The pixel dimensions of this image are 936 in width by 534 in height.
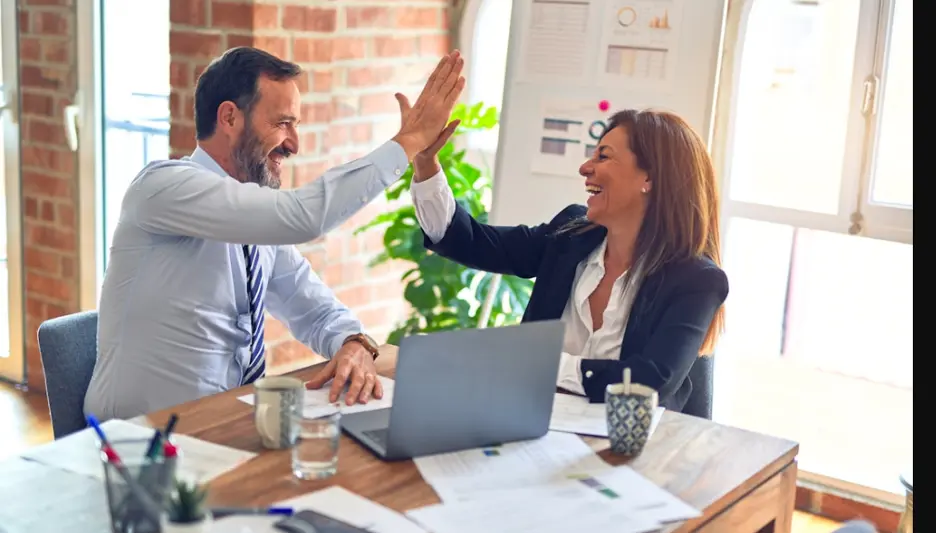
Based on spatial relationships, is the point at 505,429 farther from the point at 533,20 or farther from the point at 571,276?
the point at 533,20

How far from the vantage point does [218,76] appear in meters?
2.29

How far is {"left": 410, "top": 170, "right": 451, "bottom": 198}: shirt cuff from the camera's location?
7.82ft

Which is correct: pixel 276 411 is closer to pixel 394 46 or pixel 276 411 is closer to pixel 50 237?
pixel 394 46

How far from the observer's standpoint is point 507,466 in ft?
5.50

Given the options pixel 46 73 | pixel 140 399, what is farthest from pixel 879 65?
pixel 46 73

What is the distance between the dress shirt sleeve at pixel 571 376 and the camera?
2092 mm

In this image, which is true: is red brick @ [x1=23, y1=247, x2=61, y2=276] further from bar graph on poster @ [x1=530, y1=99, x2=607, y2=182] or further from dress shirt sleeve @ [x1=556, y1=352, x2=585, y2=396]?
dress shirt sleeve @ [x1=556, y1=352, x2=585, y2=396]

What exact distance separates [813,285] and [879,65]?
0.67 metres

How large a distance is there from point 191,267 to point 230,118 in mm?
328

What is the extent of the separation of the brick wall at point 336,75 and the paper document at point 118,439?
1597 mm

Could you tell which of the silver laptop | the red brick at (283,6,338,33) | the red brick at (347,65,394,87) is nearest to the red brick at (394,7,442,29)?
the red brick at (347,65,394,87)

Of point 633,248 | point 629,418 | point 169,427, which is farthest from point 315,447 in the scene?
point 633,248

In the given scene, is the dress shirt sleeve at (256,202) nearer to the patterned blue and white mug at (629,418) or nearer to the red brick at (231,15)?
the patterned blue and white mug at (629,418)

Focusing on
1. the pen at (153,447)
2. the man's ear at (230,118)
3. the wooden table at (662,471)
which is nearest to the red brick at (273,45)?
the man's ear at (230,118)
